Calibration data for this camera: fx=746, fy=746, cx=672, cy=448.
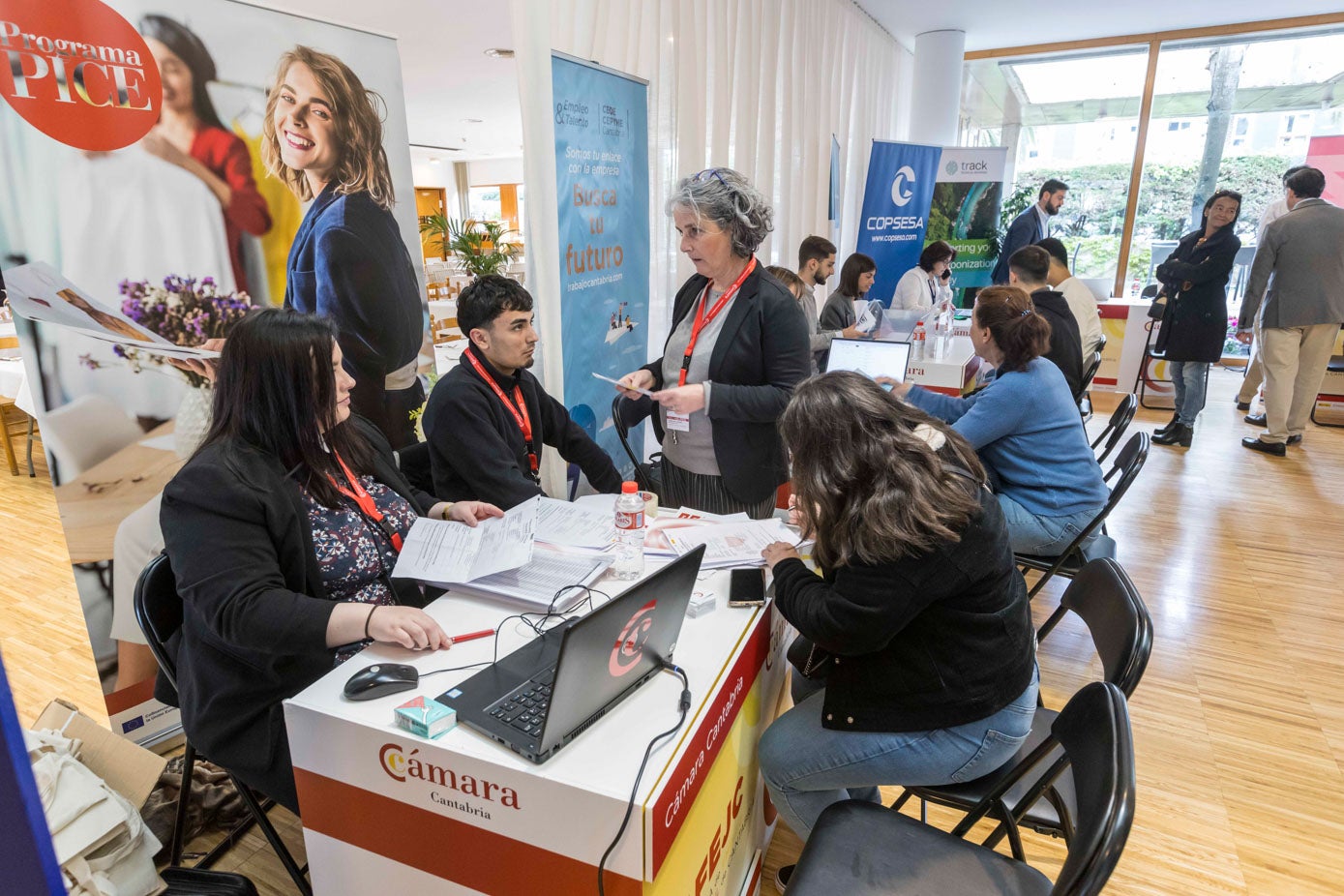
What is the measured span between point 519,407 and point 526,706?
3.69 feet

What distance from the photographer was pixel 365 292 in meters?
2.24

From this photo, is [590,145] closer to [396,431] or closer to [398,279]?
[398,279]

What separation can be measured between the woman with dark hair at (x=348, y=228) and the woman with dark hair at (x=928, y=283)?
11.6 feet

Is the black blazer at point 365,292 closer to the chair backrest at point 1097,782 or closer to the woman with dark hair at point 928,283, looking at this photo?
the chair backrest at point 1097,782

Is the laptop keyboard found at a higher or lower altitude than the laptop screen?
lower

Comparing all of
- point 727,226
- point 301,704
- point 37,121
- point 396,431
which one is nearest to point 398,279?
point 396,431

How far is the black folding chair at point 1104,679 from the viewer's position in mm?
1272

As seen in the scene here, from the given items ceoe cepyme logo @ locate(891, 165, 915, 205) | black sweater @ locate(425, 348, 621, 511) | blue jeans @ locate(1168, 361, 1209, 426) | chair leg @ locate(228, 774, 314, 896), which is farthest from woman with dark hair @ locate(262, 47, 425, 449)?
blue jeans @ locate(1168, 361, 1209, 426)

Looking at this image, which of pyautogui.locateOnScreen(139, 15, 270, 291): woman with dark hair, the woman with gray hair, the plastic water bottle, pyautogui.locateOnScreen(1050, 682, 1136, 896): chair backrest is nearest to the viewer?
pyautogui.locateOnScreen(1050, 682, 1136, 896): chair backrest

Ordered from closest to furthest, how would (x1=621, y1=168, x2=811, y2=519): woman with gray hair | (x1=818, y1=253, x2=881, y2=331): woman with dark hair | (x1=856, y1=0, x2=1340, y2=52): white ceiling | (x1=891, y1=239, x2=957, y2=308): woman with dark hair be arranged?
(x1=621, y1=168, x2=811, y2=519): woman with gray hair
(x1=818, y1=253, x2=881, y2=331): woman with dark hair
(x1=891, y1=239, x2=957, y2=308): woman with dark hair
(x1=856, y1=0, x2=1340, y2=52): white ceiling

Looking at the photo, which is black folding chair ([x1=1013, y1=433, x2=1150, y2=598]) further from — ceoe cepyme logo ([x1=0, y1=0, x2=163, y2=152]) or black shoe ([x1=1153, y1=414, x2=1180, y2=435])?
black shoe ([x1=1153, y1=414, x2=1180, y2=435])

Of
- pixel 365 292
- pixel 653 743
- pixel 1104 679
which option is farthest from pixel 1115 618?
pixel 365 292

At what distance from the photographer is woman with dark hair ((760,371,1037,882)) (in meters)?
1.25

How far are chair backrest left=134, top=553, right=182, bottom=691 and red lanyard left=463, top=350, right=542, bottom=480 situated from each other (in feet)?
2.78
